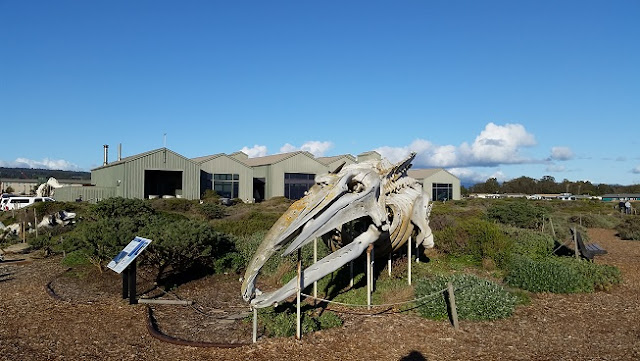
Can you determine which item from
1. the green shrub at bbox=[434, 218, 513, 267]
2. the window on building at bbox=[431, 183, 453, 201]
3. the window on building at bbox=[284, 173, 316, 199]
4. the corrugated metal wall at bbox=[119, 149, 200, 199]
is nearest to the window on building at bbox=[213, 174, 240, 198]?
the corrugated metal wall at bbox=[119, 149, 200, 199]

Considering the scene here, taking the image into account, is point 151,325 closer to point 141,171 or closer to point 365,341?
point 365,341

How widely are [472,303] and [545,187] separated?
355ft

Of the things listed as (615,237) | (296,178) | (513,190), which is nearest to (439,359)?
(615,237)

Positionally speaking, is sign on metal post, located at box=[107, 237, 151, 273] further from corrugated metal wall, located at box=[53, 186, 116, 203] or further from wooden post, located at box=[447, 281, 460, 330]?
corrugated metal wall, located at box=[53, 186, 116, 203]

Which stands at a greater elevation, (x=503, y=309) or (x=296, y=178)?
(x=296, y=178)

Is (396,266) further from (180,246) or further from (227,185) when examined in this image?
(227,185)

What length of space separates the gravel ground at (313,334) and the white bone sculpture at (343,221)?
1.21m

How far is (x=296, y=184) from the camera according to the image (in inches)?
1989

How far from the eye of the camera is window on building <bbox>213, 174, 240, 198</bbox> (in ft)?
154

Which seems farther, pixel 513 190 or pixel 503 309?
pixel 513 190

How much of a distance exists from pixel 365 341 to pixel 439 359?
1.29 m

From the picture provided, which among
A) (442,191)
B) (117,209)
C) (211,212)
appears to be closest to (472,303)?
(117,209)

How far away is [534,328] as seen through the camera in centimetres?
850

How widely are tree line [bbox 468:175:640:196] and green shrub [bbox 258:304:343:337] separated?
10820 centimetres
